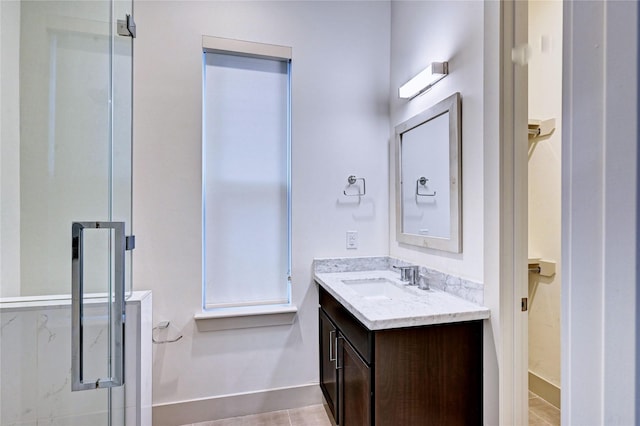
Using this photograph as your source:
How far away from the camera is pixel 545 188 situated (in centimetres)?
216

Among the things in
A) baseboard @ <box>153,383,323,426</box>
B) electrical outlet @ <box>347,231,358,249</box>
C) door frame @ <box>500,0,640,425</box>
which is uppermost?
door frame @ <box>500,0,640,425</box>

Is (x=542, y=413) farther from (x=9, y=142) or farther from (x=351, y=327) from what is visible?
(x=9, y=142)

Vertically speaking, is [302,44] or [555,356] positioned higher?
[302,44]

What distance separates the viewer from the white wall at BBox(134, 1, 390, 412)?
1984 millimetres

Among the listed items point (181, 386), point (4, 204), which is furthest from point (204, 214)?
point (181, 386)

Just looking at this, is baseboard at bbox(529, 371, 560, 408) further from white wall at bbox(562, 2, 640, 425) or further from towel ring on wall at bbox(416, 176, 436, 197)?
white wall at bbox(562, 2, 640, 425)

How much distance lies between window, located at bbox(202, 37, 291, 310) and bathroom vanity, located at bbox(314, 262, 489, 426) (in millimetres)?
825

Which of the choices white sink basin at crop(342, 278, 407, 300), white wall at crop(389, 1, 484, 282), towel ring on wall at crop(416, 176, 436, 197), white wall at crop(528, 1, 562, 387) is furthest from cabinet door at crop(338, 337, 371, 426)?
white wall at crop(528, 1, 562, 387)

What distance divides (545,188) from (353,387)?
1.78 m

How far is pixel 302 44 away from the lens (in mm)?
2223

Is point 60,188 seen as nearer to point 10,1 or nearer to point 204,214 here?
point 204,214

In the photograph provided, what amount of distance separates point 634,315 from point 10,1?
2.42 m

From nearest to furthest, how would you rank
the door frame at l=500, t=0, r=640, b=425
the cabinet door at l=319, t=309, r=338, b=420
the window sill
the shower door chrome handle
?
the door frame at l=500, t=0, r=640, b=425
the shower door chrome handle
the cabinet door at l=319, t=309, r=338, b=420
the window sill

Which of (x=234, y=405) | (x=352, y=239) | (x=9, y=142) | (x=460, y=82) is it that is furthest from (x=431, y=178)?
(x=9, y=142)
